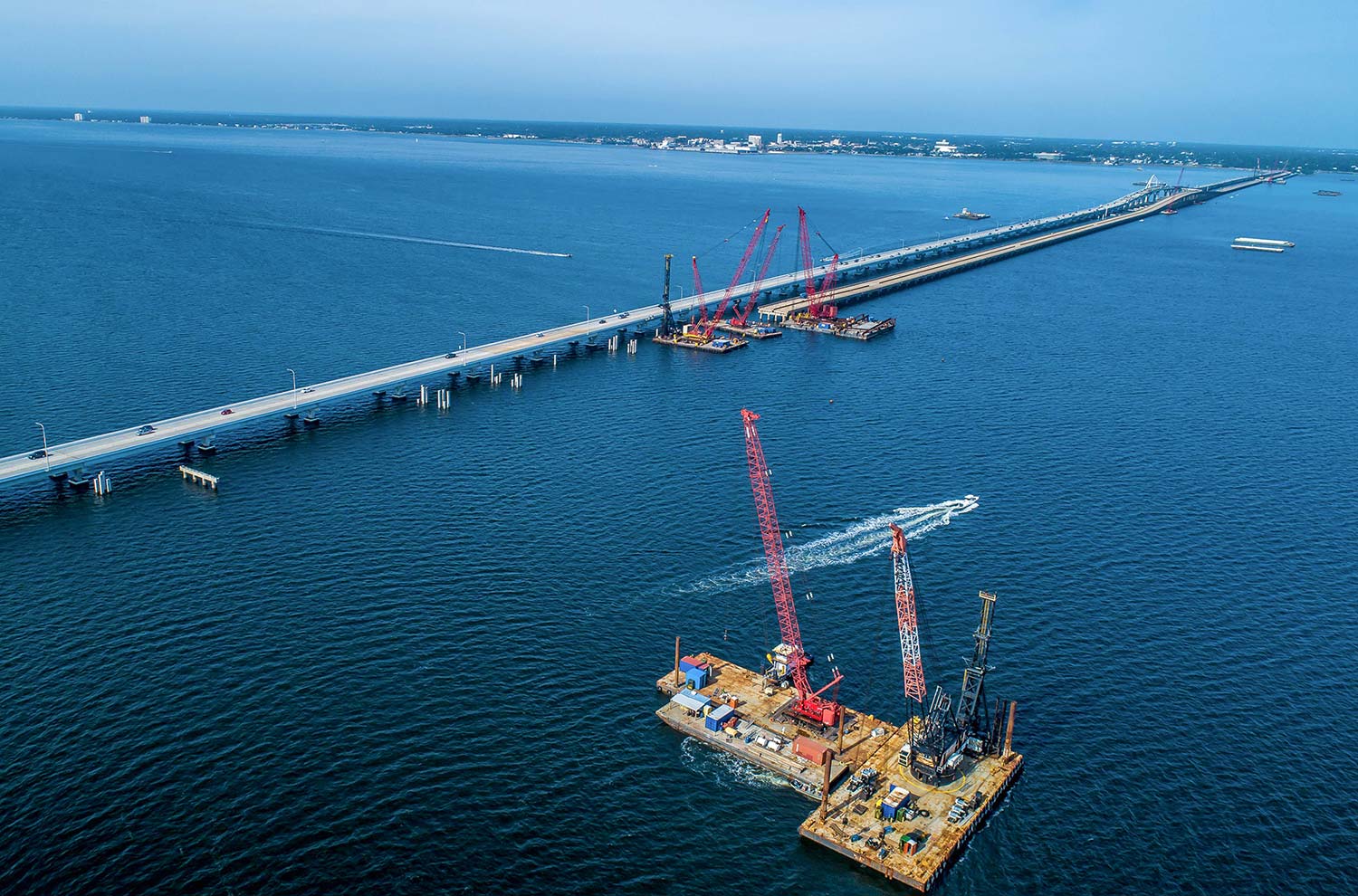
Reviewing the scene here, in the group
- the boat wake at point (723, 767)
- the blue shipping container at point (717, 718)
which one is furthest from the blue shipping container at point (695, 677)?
the boat wake at point (723, 767)

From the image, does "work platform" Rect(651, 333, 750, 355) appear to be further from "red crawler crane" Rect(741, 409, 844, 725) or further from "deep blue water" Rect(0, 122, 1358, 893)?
"red crawler crane" Rect(741, 409, 844, 725)

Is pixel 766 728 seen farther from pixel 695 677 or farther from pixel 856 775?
pixel 856 775

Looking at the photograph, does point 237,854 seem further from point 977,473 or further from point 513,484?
point 977,473

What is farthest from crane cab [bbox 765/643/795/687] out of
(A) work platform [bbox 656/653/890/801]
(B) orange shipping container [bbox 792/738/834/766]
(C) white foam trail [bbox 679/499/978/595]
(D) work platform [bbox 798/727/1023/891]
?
(C) white foam trail [bbox 679/499/978/595]

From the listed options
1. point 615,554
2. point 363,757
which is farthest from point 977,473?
point 363,757

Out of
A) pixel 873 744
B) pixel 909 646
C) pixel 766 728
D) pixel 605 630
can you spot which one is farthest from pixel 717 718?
pixel 909 646

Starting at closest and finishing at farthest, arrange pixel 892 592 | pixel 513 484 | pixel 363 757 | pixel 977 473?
1. pixel 363 757
2. pixel 892 592
3. pixel 513 484
4. pixel 977 473
